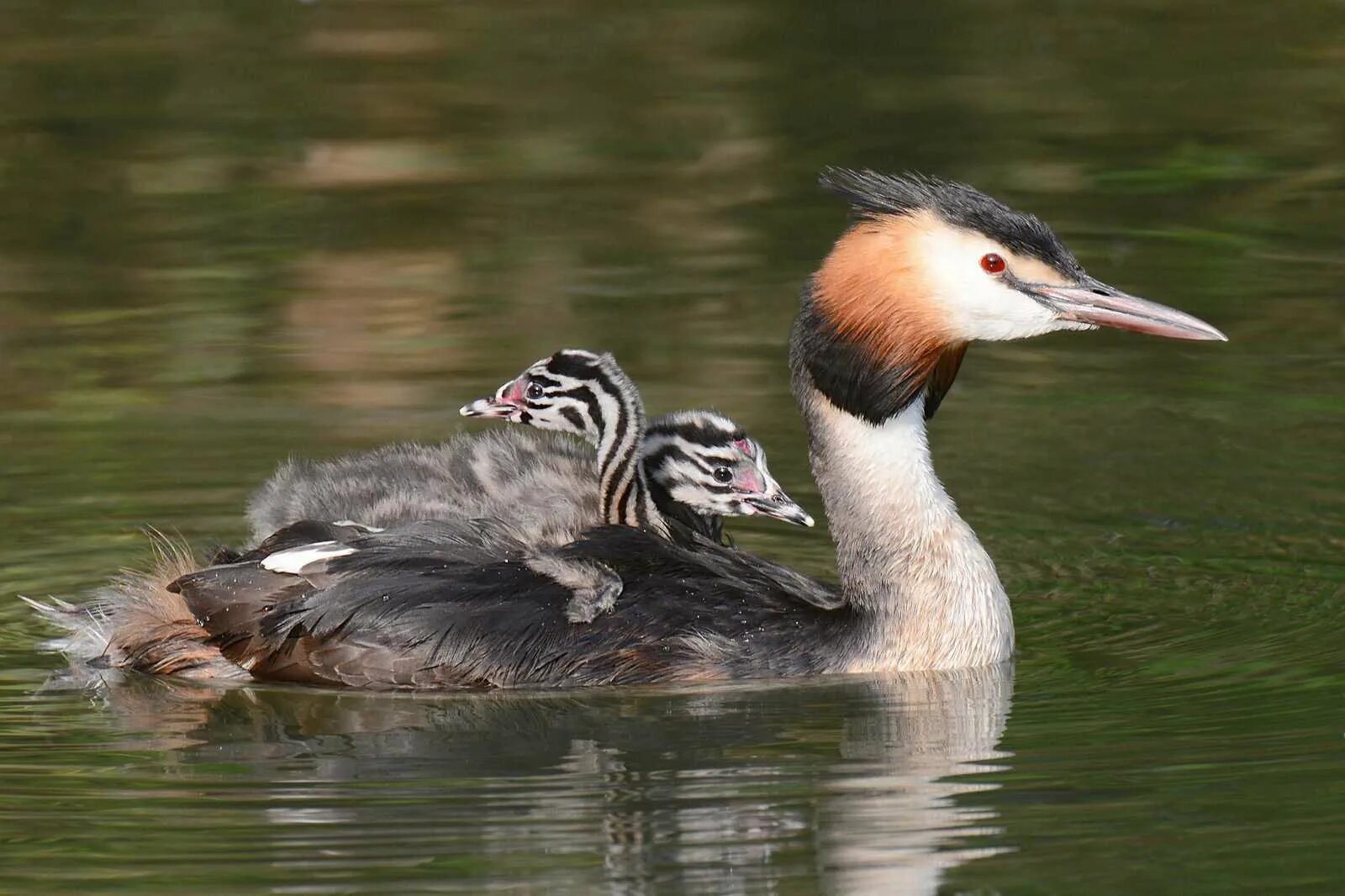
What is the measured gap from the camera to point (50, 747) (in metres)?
7.36

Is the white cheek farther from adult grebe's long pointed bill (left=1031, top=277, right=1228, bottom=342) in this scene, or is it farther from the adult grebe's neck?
the adult grebe's neck

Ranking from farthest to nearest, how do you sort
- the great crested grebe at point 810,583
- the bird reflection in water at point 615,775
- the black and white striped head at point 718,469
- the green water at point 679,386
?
the black and white striped head at point 718,469 → the great crested grebe at point 810,583 → the green water at point 679,386 → the bird reflection in water at point 615,775

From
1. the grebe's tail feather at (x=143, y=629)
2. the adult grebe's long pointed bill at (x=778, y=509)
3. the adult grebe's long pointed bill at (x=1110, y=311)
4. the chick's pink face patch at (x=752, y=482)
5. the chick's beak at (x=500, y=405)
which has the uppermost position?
the adult grebe's long pointed bill at (x=1110, y=311)

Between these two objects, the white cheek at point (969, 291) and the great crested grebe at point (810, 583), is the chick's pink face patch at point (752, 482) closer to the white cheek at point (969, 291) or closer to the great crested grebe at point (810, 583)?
the great crested grebe at point (810, 583)

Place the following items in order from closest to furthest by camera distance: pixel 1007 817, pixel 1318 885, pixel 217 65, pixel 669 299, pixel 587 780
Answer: pixel 1318 885 < pixel 1007 817 < pixel 587 780 < pixel 669 299 < pixel 217 65

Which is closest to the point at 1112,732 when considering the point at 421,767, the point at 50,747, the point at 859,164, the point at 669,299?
the point at 421,767

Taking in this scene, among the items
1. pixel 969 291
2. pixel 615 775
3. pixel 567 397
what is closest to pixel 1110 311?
pixel 969 291

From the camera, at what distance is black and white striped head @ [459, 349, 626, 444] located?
859 centimetres

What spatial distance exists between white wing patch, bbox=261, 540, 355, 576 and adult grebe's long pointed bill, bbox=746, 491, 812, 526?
1329 millimetres

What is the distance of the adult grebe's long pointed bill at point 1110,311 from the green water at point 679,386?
95 cm

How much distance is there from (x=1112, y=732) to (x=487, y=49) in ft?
36.9

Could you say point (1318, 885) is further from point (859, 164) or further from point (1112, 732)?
point (859, 164)

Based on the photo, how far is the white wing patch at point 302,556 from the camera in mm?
7945

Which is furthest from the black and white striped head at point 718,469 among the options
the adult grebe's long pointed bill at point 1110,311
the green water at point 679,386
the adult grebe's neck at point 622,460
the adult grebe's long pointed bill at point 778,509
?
the adult grebe's long pointed bill at point 1110,311
